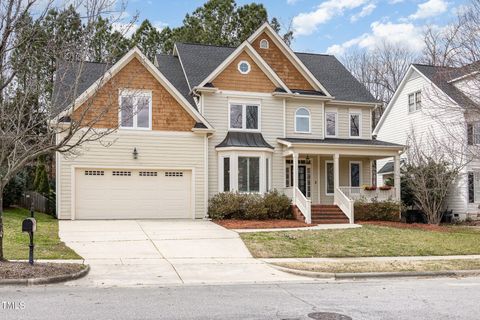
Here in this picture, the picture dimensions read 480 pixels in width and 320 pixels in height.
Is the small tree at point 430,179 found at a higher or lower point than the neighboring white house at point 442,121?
lower

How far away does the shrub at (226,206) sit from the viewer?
71.1ft

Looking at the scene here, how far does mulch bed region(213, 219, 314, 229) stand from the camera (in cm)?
1944

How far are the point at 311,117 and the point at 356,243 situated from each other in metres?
10.5

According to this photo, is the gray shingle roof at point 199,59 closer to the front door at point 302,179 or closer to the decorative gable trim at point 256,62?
the decorative gable trim at point 256,62

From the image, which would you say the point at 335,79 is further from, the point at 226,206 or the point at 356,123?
the point at 226,206

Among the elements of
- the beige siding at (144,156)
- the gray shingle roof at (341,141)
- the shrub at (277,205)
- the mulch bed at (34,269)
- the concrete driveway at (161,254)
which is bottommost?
the concrete driveway at (161,254)

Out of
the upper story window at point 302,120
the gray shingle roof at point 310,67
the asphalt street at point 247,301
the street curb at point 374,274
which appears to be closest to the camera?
the asphalt street at point 247,301

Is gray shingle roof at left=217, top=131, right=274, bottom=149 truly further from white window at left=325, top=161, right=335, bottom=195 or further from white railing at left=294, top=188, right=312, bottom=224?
white window at left=325, top=161, right=335, bottom=195

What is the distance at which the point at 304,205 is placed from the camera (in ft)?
72.2

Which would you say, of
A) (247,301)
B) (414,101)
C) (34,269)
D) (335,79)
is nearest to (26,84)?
(34,269)

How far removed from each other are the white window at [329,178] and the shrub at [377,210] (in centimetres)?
258

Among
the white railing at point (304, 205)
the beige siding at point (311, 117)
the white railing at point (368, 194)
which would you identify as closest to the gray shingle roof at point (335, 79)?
the beige siding at point (311, 117)

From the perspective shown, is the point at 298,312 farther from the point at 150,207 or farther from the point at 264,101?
the point at 264,101

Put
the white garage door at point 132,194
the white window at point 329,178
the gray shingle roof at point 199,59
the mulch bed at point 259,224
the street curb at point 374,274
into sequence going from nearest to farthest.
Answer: the street curb at point 374,274 → the mulch bed at point 259,224 → the white garage door at point 132,194 → the gray shingle roof at point 199,59 → the white window at point 329,178
